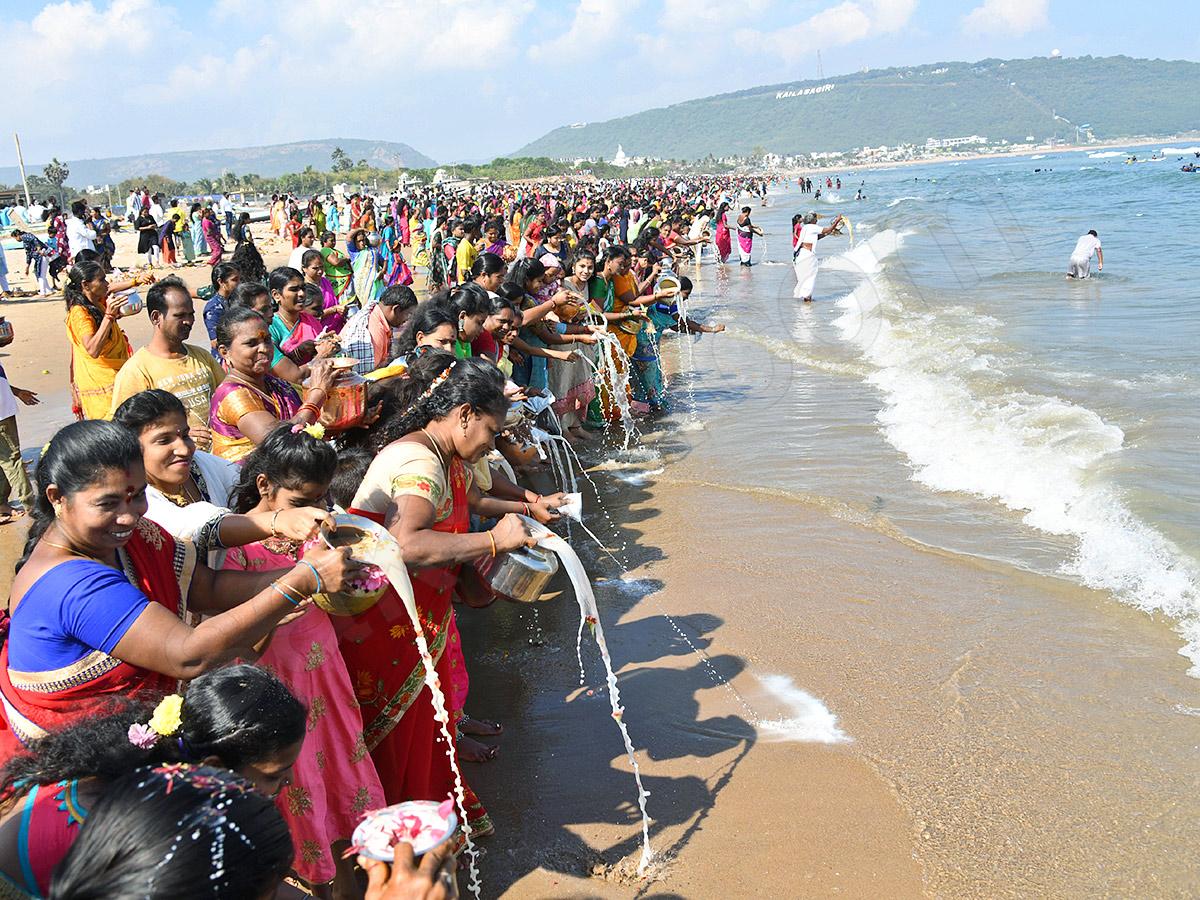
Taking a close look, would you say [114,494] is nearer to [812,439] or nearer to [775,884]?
[775,884]

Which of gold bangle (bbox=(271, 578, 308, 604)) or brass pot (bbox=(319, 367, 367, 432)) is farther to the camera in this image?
brass pot (bbox=(319, 367, 367, 432))

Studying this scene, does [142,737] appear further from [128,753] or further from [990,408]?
[990,408]

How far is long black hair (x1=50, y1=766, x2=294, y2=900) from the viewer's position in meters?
1.37

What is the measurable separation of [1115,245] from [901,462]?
66.4 feet

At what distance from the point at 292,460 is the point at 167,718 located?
1135mm

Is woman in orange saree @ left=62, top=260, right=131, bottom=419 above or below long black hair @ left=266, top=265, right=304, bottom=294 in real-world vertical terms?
below

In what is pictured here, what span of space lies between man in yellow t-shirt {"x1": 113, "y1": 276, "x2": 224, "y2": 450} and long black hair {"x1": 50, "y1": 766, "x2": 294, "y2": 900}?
297cm

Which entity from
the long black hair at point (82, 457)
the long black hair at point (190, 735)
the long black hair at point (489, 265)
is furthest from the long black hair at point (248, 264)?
the long black hair at point (190, 735)

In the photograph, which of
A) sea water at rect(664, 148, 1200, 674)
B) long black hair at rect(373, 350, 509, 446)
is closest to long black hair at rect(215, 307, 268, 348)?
long black hair at rect(373, 350, 509, 446)

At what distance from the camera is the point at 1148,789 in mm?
3711

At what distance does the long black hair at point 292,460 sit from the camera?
2.89 metres

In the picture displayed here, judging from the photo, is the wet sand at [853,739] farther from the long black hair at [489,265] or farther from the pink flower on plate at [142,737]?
the long black hair at [489,265]

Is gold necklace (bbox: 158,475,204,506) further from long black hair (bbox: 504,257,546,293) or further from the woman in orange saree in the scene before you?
long black hair (bbox: 504,257,546,293)

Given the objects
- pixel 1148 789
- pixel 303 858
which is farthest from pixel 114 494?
pixel 1148 789
